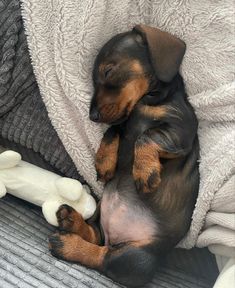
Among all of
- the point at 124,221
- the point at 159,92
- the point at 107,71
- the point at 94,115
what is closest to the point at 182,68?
the point at 159,92

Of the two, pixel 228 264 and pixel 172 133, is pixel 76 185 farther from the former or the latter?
pixel 228 264

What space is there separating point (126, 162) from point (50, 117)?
377mm

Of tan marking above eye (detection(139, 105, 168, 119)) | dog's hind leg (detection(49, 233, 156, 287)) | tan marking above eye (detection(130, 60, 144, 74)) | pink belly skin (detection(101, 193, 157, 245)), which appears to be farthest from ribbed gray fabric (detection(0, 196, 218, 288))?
tan marking above eye (detection(130, 60, 144, 74))

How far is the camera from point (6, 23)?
7.09 feet

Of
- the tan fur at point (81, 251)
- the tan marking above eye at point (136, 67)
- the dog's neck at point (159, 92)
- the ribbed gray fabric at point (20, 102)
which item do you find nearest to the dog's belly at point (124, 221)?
the tan fur at point (81, 251)

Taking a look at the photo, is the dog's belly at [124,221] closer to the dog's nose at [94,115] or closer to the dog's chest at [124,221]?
the dog's chest at [124,221]

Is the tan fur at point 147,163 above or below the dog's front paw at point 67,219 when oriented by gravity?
above

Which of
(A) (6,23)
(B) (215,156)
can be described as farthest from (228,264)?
(A) (6,23)

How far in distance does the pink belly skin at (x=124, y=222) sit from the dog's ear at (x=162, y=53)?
54 centimetres

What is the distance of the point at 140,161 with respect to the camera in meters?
2.03

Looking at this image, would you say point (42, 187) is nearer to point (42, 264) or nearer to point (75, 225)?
point (75, 225)

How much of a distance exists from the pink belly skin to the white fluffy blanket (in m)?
0.19

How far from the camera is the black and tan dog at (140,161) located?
2020 millimetres

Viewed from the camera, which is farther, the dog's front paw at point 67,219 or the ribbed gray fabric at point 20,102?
the ribbed gray fabric at point 20,102
